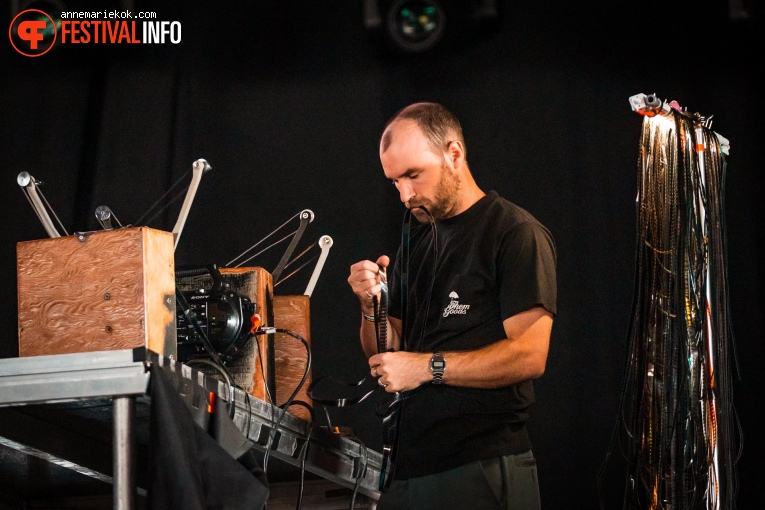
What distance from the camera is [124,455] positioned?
1.45 m

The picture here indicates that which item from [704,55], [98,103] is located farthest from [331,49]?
[704,55]

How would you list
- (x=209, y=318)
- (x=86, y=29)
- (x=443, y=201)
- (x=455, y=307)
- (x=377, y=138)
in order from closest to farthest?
(x=209, y=318) < (x=455, y=307) < (x=443, y=201) < (x=377, y=138) < (x=86, y=29)

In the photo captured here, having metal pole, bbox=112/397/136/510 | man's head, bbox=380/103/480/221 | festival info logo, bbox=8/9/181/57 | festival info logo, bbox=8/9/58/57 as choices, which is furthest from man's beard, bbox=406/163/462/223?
festival info logo, bbox=8/9/58/57

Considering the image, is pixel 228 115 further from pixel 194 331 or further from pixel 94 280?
pixel 94 280

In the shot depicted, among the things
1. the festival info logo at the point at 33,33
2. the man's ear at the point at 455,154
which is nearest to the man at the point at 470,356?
the man's ear at the point at 455,154

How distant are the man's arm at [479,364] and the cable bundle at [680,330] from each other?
0.56m

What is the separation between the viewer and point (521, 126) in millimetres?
3514

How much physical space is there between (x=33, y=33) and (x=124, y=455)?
273cm

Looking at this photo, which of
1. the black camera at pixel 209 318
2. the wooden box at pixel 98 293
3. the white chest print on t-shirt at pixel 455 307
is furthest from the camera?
the white chest print on t-shirt at pixel 455 307

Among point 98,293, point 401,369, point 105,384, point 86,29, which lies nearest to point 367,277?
point 401,369

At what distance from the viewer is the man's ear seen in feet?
8.27

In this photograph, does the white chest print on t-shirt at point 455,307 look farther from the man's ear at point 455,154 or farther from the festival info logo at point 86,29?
the festival info logo at point 86,29

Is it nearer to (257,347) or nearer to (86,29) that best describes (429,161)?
(257,347)

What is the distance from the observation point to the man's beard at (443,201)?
96.6 inches
